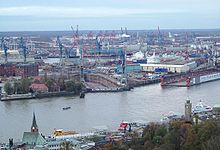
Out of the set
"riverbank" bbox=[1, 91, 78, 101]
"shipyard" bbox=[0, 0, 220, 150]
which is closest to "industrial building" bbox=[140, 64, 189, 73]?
"shipyard" bbox=[0, 0, 220, 150]

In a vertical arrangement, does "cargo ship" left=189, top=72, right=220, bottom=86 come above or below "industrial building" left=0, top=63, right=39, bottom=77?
below

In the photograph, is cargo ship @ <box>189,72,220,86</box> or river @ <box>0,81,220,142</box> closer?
river @ <box>0,81,220,142</box>

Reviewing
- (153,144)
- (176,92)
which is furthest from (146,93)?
(153,144)

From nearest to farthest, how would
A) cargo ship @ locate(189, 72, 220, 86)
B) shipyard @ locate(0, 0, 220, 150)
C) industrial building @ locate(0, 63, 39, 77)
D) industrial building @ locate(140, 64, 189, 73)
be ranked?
shipyard @ locate(0, 0, 220, 150), cargo ship @ locate(189, 72, 220, 86), industrial building @ locate(0, 63, 39, 77), industrial building @ locate(140, 64, 189, 73)

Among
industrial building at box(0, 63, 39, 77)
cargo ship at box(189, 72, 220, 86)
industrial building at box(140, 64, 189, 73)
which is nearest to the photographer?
cargo ship at box(189, 72, 220, 86)

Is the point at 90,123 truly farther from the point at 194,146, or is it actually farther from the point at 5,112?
the point at 194,146

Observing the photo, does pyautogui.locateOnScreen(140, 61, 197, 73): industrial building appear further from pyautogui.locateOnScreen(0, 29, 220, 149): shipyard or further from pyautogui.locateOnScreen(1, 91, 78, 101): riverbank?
pyautogui.locateOnScreen(1, 91, 78, 101): riverbank

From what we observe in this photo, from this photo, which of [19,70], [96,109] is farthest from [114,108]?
[19,70]

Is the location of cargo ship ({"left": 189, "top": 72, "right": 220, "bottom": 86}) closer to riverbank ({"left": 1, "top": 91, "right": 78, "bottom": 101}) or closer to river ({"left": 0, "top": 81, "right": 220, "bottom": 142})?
river ({"left": 0, "top": 81, "right": 220, "bottom": 142})
